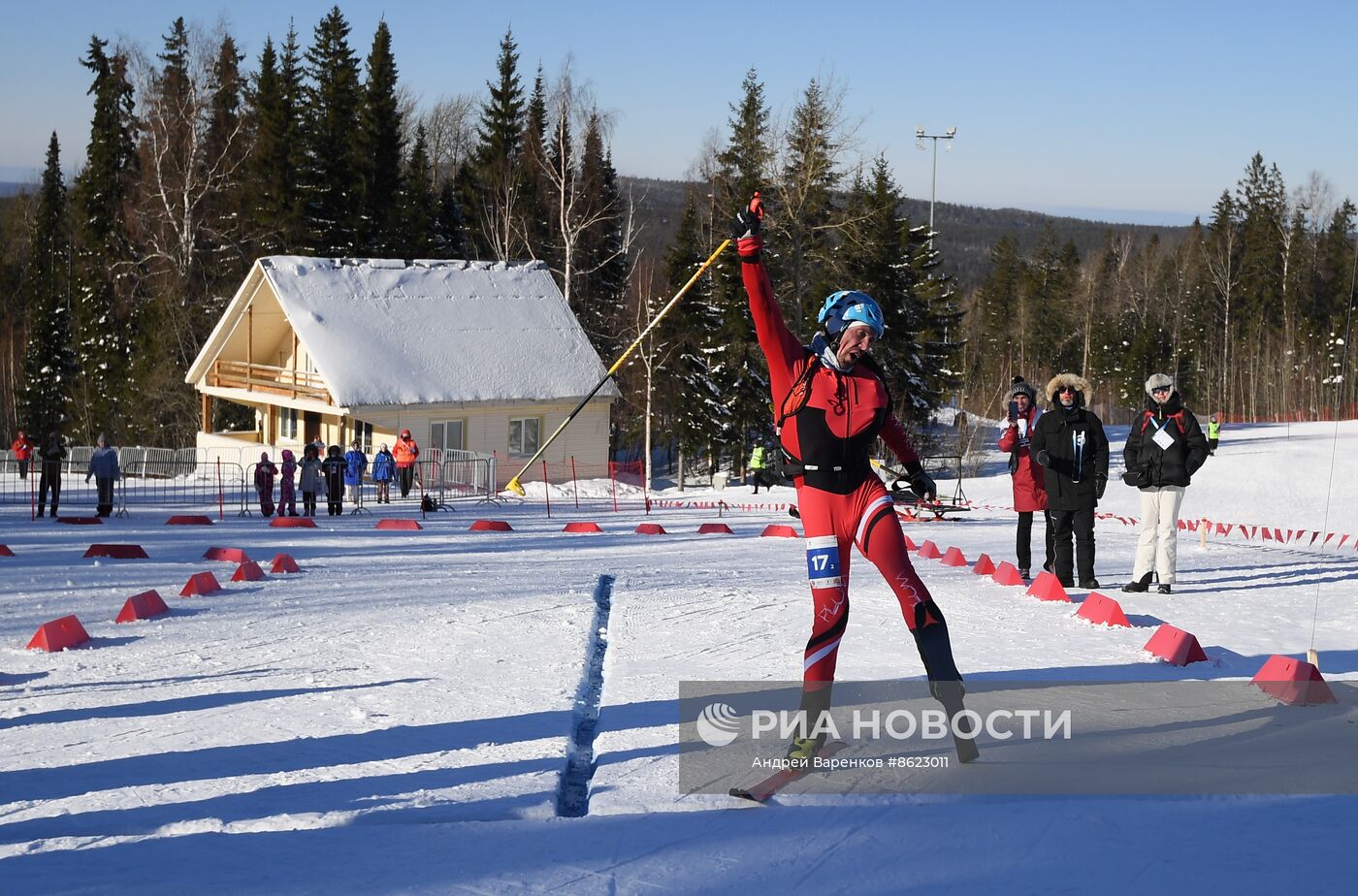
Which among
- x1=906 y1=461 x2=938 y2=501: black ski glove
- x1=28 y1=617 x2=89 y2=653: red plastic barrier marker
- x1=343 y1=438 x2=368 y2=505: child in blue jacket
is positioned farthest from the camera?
x1=343 y1=438 x2=368 y2=505: child in blue jacket

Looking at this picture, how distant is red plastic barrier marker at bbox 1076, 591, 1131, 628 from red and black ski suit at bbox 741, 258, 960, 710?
3.69m

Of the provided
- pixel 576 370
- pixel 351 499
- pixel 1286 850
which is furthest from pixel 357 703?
pixel 576 370

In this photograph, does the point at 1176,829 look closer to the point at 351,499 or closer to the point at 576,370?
the point at 351,499

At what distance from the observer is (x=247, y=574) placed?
11289 millimetres

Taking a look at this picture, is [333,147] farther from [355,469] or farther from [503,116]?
[355,469]

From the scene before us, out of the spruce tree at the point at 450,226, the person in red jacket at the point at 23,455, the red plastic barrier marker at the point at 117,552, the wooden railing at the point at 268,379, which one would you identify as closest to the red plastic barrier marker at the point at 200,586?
the red plastic barrier marker at the point at 117,552

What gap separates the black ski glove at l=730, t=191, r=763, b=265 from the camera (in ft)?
18.3

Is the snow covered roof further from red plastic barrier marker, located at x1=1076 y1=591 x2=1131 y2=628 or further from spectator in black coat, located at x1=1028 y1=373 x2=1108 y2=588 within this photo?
red plastic barrier marker, located at x1=1076 y1=591 x2=1131 y2=628

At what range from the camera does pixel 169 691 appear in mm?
6586

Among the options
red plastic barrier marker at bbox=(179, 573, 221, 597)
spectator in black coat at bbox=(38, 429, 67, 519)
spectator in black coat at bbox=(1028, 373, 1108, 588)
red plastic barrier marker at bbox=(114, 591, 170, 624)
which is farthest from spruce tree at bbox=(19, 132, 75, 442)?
spectator in black coat at bbox=(1028, 373, 1108, 588)

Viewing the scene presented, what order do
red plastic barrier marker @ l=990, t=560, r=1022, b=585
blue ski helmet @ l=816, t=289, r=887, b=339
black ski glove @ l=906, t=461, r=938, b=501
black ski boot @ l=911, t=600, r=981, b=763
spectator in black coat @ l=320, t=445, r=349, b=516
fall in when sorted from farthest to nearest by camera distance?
spectator in black coat @ l=320, t=445, r=349, b=516 → red plastic barrier marker @ l=990, t=560, r=1022, b=585 → black ski glove @ l=906, t=461, r=938, b=501 → blue ski helmet @ l=816, t=289, r=887, b=339 → black ski boot @ l=911, t=600, r=981, b=763

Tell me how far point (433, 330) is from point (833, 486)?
34710 millimetres

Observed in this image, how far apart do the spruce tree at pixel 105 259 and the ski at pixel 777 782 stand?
173ft

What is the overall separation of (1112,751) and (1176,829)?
0.98 m
